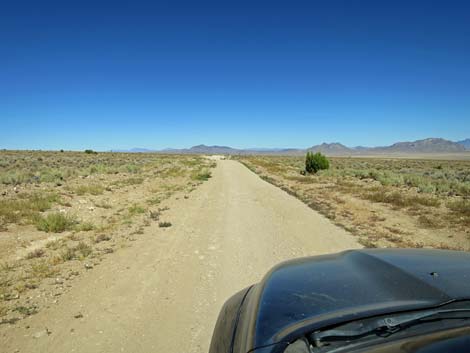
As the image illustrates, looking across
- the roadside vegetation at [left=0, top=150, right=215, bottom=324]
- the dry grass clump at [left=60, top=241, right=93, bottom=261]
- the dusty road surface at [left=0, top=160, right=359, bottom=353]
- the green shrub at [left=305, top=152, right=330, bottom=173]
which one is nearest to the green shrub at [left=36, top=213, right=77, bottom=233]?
the roadside vegetation at [left=0, top=150, right=215, bottom=324]

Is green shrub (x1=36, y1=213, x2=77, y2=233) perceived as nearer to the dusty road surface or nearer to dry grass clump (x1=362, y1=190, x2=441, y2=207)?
the dusty road surface

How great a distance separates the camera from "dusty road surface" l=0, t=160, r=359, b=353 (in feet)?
11.7

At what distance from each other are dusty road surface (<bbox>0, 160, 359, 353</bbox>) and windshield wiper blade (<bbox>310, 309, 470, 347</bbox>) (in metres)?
2.26

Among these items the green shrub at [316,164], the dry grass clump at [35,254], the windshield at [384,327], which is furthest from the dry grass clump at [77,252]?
the green shrub at [316,164]

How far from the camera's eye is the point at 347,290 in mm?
1971

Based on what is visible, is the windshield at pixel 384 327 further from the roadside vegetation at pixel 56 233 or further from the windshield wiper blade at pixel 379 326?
the roadside vegetation at pixel 56 233

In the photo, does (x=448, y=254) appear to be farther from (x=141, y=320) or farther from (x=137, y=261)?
(x=137, y=261)

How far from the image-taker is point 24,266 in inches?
233

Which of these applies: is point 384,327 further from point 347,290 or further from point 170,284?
point 170,284

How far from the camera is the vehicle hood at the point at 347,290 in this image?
1.65 meters

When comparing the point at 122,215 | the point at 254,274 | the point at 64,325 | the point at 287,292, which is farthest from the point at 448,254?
the point at 122,215

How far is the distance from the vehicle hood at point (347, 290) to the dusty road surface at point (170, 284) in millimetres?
1768

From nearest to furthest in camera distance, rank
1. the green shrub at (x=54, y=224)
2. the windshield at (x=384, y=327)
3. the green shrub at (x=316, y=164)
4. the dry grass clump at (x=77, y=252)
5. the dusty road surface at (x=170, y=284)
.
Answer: the windshield at (x=384, y=327) < the dusty road surface at (x=170, y=284) < the dry grass clump at (x=77, y=252) < the green shrub at (x=54, y=224) < the green shrub at (x=316, y=164)

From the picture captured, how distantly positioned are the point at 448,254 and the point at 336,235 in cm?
543
